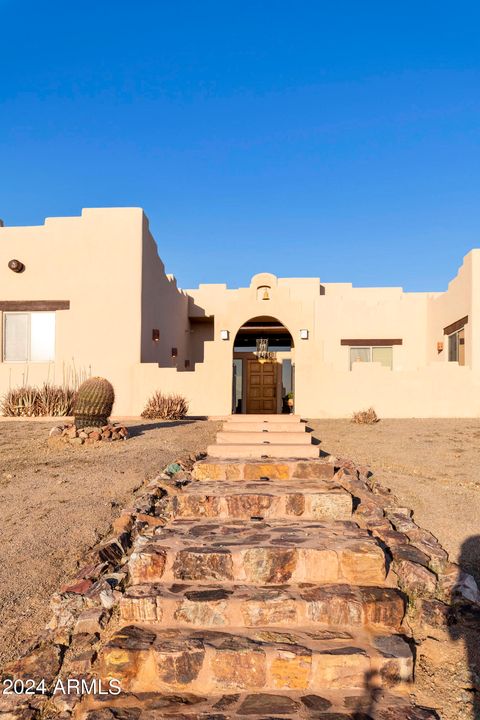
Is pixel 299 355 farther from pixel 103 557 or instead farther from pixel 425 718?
pixel 425 718

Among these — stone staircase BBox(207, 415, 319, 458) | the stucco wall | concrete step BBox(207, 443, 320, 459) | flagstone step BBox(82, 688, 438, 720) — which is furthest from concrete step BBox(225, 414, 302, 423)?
flagstone step BBox(82, 688, 438, 720)

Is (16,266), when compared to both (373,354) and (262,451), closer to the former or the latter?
(262,451)

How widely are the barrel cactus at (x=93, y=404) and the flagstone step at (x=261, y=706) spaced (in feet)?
20.2

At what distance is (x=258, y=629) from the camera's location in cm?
332

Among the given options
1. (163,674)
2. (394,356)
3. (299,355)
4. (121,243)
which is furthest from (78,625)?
(394,356)

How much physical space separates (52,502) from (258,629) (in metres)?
2.94

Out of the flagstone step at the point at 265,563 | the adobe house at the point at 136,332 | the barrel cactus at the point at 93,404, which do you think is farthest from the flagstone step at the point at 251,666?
the adobe house at the point at 136,332

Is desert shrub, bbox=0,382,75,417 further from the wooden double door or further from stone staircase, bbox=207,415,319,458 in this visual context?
the wooden double door

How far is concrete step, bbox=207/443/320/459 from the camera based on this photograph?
7.28m

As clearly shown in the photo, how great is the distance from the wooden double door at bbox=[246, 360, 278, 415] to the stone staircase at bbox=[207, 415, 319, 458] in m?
6.22

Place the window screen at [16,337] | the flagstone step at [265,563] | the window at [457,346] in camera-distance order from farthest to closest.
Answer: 1. the window at [457,346]
2. the window screen at [16,337]
3. the flagstone step at [265,563]

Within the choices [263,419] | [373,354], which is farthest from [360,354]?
[263,419]

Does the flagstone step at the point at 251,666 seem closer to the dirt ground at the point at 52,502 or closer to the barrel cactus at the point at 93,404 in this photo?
the dirt ground at the point at 52,502

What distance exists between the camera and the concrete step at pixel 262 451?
23.9 feet
